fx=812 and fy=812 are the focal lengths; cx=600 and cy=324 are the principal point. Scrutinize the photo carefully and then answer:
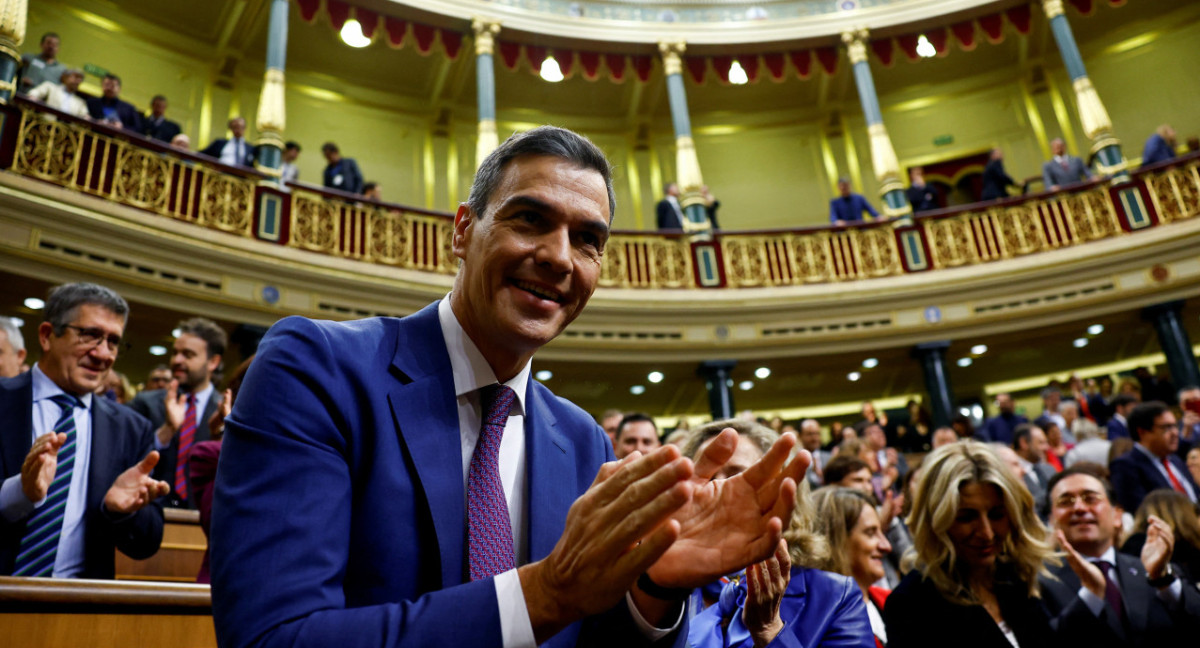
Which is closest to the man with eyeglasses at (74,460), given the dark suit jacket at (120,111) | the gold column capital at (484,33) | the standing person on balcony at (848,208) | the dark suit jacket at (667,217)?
the dark suit jacket at (120,111)

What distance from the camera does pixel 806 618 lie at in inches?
82.8

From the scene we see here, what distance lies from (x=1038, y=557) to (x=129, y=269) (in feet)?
22.4

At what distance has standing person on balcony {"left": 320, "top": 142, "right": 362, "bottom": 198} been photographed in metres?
8.76

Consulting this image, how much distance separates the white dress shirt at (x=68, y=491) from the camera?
75.5 inches

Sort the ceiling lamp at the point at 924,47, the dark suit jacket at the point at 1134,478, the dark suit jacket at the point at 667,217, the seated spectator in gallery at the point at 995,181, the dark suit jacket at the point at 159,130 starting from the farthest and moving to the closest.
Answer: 1. the ceiling lamp at the point at 924,47
2. the seated spectator in gallery at the point at 995,181
3. the dark suit jacket at the point at 667,217
4. the dark suit jacket at the point at 159,130
5. the dark suit jacket at the point at 1134,478

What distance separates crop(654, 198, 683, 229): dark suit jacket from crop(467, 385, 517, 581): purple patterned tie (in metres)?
8.84

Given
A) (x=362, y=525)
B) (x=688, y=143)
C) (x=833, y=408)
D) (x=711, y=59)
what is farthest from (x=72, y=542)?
(x=833, y=408)

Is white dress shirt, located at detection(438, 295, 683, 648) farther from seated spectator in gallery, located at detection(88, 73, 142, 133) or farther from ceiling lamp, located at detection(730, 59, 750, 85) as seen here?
ceiling lamp, located at detection(730, 59, 750, 85)

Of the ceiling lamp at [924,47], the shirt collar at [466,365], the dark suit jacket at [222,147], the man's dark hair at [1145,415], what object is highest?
the ceiling lamp at [924,47]

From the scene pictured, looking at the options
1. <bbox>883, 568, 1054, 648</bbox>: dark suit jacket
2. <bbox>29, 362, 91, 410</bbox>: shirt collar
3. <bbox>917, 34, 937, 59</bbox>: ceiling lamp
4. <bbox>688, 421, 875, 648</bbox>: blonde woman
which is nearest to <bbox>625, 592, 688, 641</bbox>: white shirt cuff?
<bbox>688, 421, 875, 648</bbox>: blonde woman

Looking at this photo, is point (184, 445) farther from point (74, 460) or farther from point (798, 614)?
point (798, 614)

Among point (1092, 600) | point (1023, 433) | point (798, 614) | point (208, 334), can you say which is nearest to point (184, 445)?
point (208, 334)

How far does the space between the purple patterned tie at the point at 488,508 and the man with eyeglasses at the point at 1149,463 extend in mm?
4364

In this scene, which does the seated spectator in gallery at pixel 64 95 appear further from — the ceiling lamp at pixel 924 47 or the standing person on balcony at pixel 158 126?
the ceiling lamp at pixel 924 47
